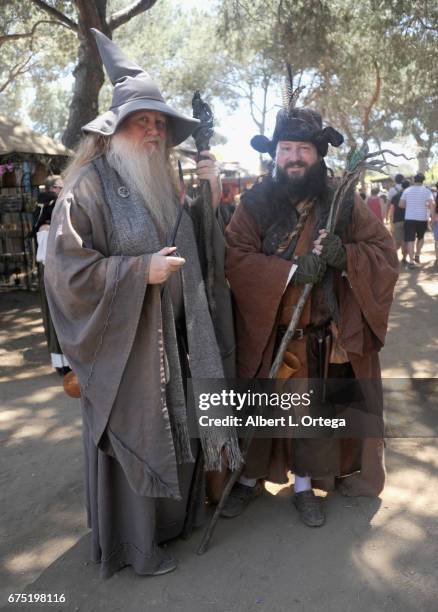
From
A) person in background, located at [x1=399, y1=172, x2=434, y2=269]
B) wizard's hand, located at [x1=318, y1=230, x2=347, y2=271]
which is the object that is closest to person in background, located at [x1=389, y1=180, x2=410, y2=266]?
person in background, located at [x1=399, y1=172, x2=434, y2=269]

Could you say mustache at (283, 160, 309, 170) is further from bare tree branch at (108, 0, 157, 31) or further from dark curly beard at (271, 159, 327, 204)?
bare tree branch at (108, 0, 157, 31)

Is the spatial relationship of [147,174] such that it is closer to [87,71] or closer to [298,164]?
[298,164]

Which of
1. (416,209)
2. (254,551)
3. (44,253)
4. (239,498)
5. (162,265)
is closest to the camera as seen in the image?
(162,265)

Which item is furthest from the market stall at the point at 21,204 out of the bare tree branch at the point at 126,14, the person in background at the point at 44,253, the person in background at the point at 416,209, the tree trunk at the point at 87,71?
the person in background at the point at 416,209

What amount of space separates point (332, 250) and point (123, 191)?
3.52 ft

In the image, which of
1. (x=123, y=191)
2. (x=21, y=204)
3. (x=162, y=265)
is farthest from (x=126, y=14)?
(x=162, y=265)

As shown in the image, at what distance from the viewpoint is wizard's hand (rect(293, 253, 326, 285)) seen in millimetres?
2887

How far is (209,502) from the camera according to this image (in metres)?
3.24

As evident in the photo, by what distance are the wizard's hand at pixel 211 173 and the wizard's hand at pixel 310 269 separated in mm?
528

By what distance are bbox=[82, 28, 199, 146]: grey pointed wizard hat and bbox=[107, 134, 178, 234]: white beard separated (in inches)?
4.0

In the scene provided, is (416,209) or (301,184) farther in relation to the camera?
(416,209)

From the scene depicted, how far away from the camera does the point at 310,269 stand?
289cm

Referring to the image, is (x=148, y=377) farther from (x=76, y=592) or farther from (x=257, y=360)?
(x=76, y=592)

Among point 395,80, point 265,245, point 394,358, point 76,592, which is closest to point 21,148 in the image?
point 394,358
